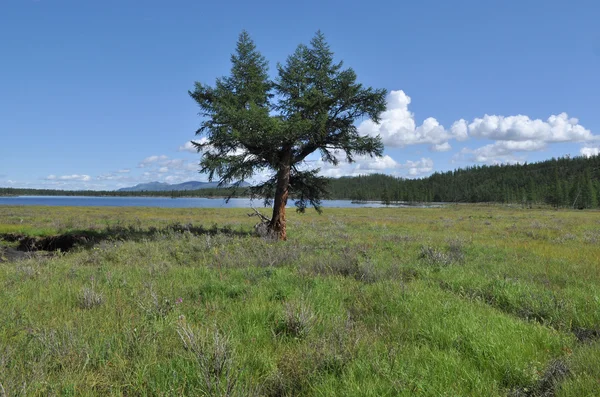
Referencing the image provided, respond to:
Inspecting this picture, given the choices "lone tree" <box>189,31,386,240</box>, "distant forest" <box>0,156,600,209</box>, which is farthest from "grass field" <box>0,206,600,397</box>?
"distant forest" <box>0,156,600,209</box>

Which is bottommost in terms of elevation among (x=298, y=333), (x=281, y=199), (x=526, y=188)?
(x=298, y=333)

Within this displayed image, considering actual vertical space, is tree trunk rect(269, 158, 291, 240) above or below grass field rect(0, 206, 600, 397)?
above

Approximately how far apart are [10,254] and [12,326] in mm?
11810

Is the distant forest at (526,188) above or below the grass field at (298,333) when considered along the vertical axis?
above

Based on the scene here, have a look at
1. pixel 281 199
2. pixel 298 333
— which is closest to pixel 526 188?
pixel 281 199

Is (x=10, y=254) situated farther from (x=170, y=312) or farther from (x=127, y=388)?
(x=127, y=388)

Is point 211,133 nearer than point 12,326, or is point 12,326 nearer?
point 12,326

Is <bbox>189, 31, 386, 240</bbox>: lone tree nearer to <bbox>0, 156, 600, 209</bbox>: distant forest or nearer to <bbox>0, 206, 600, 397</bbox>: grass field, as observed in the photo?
<bbox>0, 206, 600, 397</bbox>: grass field

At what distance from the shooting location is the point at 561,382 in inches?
111

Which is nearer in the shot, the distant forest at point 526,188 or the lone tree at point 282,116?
the lone tree at point 282,116

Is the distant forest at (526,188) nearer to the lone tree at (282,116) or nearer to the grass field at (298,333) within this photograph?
the lone tree at (282,116)

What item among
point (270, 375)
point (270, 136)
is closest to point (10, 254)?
point (270, 136)

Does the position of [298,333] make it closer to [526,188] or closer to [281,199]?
[281,199]

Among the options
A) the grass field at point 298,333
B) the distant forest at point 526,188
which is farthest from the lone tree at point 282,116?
the distant forest at point 526,188
